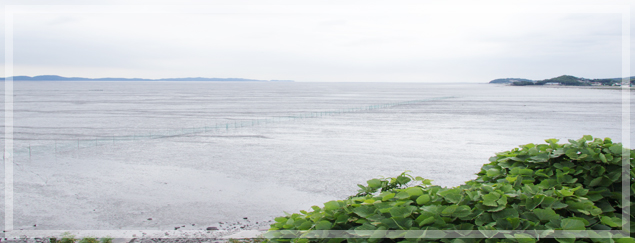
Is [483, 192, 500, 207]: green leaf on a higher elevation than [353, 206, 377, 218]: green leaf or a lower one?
higher

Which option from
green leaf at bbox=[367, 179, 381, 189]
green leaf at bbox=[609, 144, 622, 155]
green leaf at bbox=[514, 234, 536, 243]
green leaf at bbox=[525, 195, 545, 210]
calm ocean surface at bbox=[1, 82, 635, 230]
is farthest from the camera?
calm ocean surface at bbox=[1, 82, 635, 230]

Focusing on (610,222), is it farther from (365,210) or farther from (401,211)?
(365,210)

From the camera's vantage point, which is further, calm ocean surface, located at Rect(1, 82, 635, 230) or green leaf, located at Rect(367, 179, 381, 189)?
calm ocean surface, located at Rect(1, 82, 635, 230)

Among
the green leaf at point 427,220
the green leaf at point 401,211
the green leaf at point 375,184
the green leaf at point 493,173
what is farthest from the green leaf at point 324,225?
the green leaf at point 493,173

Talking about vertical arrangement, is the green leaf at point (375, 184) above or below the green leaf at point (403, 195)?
below

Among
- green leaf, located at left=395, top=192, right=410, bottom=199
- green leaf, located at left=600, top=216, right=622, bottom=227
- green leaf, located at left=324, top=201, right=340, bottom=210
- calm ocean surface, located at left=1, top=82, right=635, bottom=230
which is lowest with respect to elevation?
calm ocean surface, located at left=1, top=82, right=635, bottom=230

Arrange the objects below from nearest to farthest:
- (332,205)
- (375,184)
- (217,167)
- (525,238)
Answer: (525,238), (332,205), (375,184), (217,167)

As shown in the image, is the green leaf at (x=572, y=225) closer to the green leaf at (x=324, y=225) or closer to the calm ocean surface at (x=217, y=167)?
the green leaf at (x=324, y=225)

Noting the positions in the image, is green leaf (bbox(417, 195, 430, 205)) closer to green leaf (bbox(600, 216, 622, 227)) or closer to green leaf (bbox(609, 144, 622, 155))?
green leaf (bbox(600, 216, 622, 227))

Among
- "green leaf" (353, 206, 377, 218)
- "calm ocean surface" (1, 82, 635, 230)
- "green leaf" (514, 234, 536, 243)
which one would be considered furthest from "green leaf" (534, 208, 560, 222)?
"calm ocean surface" (1, 82, 635, 230)

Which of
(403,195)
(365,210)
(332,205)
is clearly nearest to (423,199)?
(403,195)

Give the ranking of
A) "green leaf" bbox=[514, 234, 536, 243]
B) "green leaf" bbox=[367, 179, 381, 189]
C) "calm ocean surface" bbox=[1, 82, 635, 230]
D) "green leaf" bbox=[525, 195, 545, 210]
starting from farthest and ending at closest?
"calm ocean surface" bbox=[1, 82, 635, 230] → "green leaf" bbox=[367, 179, 381, 189] → "green leaf" bbox=[525, 195, 545, 210] → "green leaf" bbox=[514, 234, 536, 243]

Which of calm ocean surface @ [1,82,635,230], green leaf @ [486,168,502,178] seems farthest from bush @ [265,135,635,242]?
calm ocean surface @ [1,82,635,230]

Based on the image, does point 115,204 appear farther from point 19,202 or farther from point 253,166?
point 253,166
